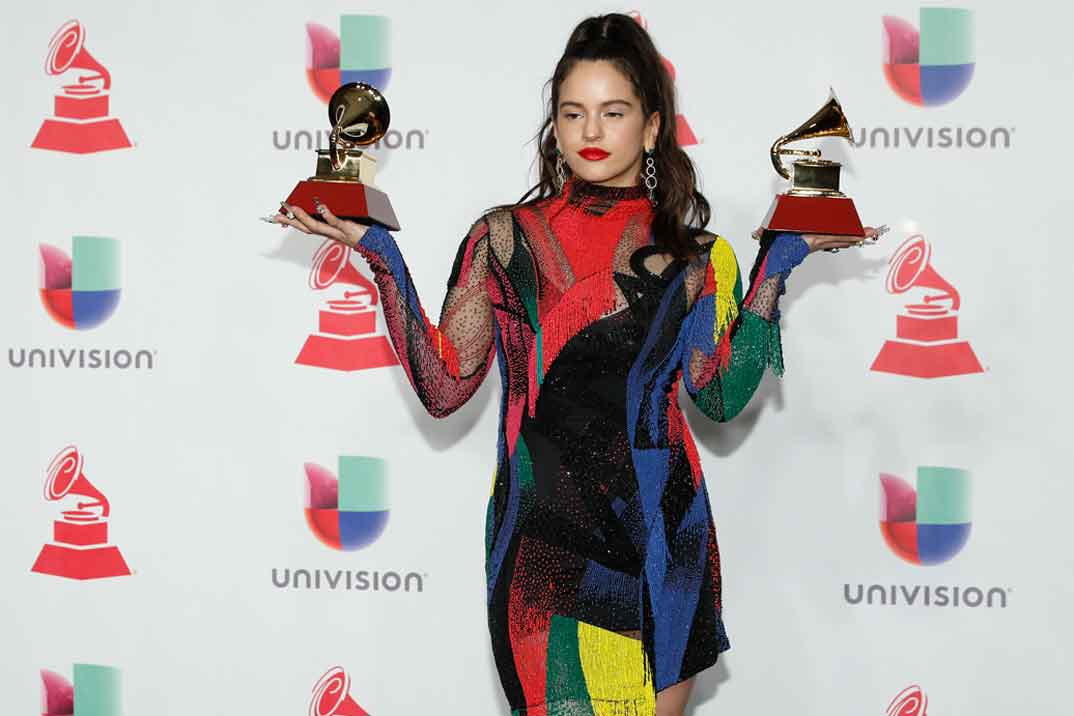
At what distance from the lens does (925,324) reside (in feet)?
8.92

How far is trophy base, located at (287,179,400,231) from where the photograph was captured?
6.29 ft

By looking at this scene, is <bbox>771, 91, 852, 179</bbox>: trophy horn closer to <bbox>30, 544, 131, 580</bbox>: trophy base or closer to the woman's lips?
the woman's lips

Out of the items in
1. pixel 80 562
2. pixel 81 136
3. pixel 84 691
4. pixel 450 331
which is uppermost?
pixel 81 136

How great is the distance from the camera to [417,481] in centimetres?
286

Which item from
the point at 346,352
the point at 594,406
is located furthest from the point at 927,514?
the point at 346,352

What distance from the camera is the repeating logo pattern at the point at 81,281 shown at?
290cm

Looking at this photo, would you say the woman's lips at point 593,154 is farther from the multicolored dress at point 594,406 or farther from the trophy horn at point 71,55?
the trophy horn at point 71,55

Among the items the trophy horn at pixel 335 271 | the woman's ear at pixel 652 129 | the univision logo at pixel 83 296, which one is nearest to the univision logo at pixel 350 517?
the trophy horn at pixel 335 271

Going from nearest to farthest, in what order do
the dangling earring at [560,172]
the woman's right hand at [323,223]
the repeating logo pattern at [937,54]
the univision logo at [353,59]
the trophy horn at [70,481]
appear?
1. the woman's right hand at [323,223]
2. the dangling earring at [560,172]
3. the repeating logo pattern at [937,54]
4. the univision logo at [353,59]
5. the trophy horn at [70,481]

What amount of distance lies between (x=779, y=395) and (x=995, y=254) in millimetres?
547

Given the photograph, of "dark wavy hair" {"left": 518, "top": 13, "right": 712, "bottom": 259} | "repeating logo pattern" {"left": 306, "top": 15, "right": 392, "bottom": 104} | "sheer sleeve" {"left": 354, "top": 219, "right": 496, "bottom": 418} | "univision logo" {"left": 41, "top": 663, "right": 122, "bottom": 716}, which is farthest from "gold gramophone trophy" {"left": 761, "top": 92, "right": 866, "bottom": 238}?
"univision logo" {"left": 41, "top": 663, "right": 122, "bottom": 716}

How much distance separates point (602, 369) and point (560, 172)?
0.40 meters

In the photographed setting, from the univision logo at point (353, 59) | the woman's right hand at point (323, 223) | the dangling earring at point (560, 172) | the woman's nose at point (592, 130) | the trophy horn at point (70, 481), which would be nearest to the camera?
the woman's right hand at point (323, 223)

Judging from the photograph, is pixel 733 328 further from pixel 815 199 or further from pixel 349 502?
pixel 349 502
